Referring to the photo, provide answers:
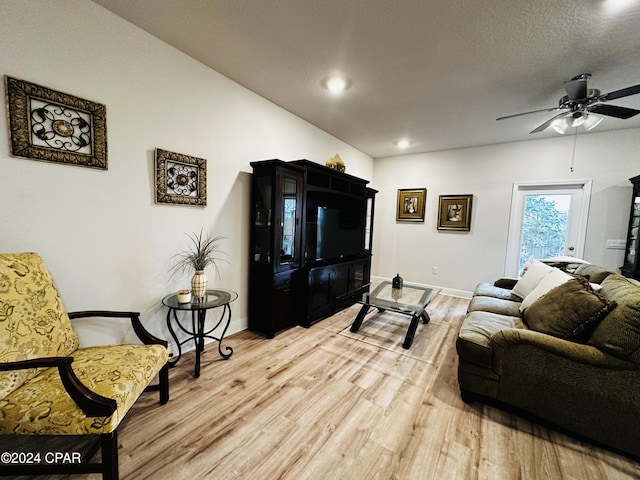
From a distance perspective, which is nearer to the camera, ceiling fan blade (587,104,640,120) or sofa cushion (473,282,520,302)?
ceiling fan blade (587,104,640,120)

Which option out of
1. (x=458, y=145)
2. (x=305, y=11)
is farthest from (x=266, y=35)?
A: (x=458, y=145)

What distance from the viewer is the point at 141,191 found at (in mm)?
2166

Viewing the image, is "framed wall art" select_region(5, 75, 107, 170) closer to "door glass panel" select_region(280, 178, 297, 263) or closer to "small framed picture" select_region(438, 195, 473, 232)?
"door glass panel" select_region(280, 178, 297, 263)

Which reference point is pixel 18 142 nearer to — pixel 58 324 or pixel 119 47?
pixel 119 47

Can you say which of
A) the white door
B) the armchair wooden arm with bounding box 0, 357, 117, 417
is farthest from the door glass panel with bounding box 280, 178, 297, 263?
the white door

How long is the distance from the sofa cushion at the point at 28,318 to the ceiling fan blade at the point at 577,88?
4198mm

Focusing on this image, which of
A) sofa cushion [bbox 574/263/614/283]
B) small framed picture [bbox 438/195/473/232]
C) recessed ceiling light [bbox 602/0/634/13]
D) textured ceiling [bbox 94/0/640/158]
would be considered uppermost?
textured ceiling [bbox 94/0/640/158]

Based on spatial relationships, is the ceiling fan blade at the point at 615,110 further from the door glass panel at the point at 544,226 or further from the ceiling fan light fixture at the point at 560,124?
the door glass panel at the point at 544,226

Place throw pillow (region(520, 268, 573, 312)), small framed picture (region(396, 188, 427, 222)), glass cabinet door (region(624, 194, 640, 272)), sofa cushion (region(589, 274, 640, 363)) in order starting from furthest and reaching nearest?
small framed picture (region(396, 188, 427, 222)) → glass cabinet door (region(624, 194, 640, 272)) → throw pillow (region(520, 268, 573, 312)) → sofa cushion (region(589, 274, 640, 363))

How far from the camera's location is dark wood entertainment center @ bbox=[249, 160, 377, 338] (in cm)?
290

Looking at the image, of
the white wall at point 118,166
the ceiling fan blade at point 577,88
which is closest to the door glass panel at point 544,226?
the ceiling fan blade at point 577,88

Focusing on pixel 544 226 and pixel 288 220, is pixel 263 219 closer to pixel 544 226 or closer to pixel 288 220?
pixel 288 220

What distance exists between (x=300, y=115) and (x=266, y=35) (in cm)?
162

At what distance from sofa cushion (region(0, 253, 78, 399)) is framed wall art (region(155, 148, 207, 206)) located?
94cm
